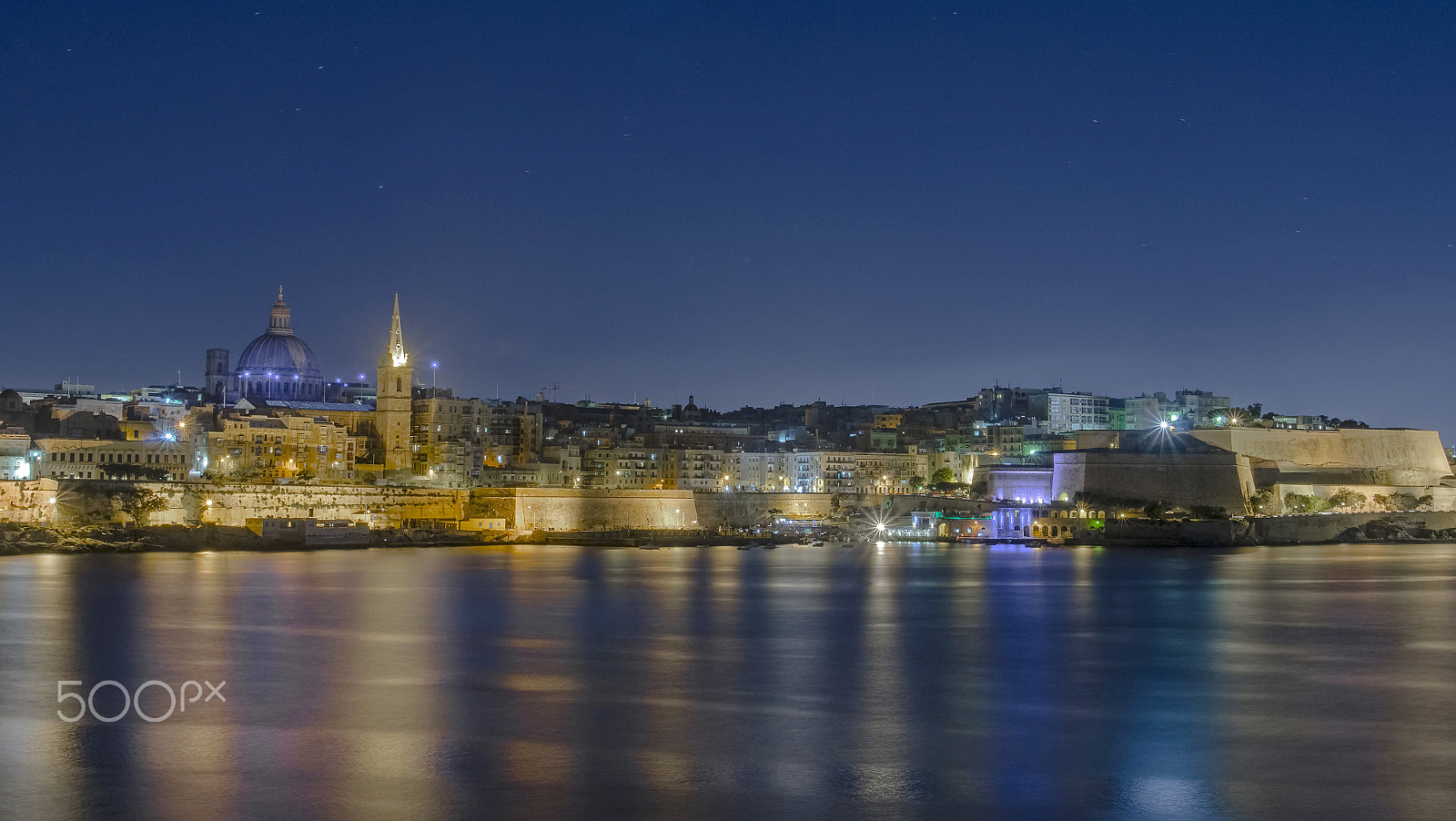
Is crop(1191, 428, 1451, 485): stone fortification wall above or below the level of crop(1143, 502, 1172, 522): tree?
above

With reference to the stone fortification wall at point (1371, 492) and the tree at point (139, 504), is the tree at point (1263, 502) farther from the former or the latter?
the tree at point (139, 504)

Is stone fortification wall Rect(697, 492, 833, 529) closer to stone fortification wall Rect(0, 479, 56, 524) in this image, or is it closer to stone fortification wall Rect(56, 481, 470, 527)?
stone fortification wall Rect(56, 481, 470, 527)

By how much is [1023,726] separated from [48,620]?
1050cm

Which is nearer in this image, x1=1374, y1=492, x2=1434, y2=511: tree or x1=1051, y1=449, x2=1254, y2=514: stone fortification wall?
→ x1=1051, y1=449, x2=1254, y2=514: stone fortification wall

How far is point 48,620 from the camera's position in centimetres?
1458

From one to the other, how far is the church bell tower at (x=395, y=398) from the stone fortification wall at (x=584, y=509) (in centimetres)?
740

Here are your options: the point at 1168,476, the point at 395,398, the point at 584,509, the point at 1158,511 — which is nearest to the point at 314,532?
the point at 584,509

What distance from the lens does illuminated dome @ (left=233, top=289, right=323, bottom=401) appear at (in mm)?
52094

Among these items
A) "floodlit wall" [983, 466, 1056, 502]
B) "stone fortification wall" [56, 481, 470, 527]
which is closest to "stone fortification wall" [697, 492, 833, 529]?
"floodlit wall" [983, 466, 1056, 502]

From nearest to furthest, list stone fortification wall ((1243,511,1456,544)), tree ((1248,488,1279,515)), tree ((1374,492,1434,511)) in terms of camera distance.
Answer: stone fortification wall ((1243,511,1456,544))
tree ((1248,488,1279,515))
tree ((1374,492,1434,511))

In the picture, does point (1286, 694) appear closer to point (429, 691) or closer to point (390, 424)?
point (429, 691)

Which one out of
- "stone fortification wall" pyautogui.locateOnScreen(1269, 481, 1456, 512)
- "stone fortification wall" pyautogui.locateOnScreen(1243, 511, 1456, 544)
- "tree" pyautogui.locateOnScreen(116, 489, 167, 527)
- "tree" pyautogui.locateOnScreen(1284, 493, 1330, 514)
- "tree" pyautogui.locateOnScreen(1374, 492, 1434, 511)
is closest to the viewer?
"tree" pyautogui.locateOnScreen(116, 489, 167, 527)

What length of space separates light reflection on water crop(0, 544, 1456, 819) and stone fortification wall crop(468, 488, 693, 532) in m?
16.6

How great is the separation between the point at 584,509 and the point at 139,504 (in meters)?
12.7
